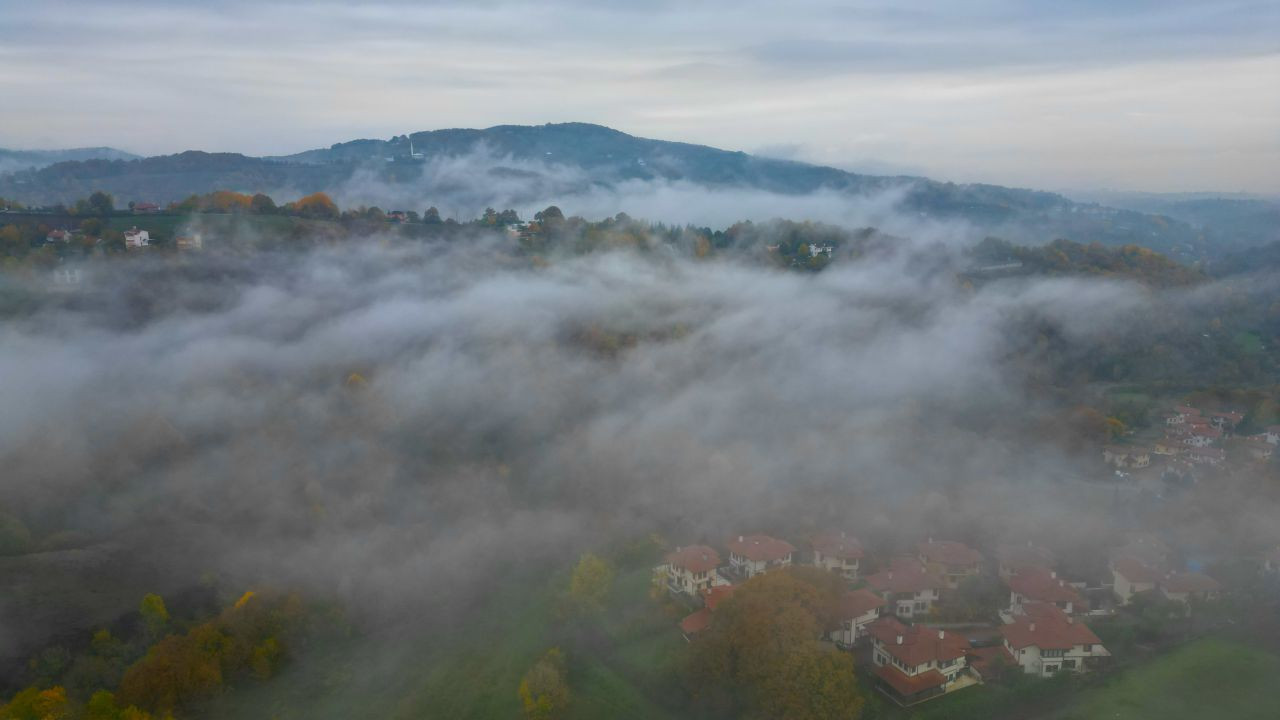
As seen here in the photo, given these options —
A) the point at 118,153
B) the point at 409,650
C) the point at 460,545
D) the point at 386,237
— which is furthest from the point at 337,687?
the point at 118,153

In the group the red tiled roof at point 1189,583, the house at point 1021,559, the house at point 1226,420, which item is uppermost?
the house at point 1226,420

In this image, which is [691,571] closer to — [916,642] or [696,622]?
[696,622]


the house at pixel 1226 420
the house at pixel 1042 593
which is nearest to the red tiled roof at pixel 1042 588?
the house at pixel 1042 593

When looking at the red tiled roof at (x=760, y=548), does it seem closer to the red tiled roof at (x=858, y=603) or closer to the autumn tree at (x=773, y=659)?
the red tiled roof at (x=858, y=603)

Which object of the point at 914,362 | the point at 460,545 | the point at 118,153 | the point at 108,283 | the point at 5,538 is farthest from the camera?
the point at 118,153

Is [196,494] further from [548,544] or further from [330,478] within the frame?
[548,544]

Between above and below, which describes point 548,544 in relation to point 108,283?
below

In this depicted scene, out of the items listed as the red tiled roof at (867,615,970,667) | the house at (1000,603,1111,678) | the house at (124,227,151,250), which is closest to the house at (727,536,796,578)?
the red tiled roof at (867,615,970,667)
